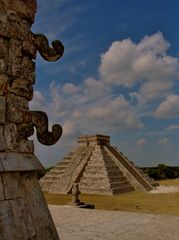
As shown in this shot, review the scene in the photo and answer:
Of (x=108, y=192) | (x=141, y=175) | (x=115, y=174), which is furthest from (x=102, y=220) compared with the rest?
(x=141, y=175)

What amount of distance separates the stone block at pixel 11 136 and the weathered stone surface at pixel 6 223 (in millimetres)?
605

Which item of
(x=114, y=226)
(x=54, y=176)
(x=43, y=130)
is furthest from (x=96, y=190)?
(x=43, y=130)

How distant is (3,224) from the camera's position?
3.09m

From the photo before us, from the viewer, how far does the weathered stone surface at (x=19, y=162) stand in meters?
3.34

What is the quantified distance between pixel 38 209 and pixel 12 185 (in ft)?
1.46

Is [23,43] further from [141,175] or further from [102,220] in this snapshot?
[141,175]

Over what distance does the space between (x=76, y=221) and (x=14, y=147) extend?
8809 millimetres

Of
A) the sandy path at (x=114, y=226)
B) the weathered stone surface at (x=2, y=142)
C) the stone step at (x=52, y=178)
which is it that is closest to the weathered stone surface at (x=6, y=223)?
the weathered stone surface at (x=2, y=142)

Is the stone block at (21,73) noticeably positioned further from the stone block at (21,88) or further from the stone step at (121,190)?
the stone step at (121,190)

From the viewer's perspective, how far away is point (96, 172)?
31172 mm

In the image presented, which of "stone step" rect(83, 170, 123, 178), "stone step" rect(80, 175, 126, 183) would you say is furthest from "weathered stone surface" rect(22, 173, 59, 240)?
"stone step" rect(83, 170, 123, 178)

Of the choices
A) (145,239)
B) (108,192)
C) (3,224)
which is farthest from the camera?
(108,192)

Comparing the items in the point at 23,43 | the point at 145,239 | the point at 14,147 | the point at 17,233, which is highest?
the point at 23,43

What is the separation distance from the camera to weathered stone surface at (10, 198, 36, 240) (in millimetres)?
3248
